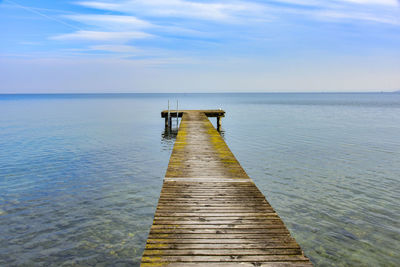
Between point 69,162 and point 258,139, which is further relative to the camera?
point 258,139

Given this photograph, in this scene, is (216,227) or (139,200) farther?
(139,200)

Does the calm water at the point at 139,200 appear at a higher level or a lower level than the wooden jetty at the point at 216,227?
lower

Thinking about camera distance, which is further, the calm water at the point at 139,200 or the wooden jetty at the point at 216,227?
the calm water at the point at 139,200

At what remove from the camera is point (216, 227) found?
16.6 ft

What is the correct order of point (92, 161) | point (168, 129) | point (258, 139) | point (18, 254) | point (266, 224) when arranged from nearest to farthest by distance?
1. point (266, 224)
2. point (18, 254)
3. point (92, 161)
4. point (258, 139)
5. point (168, 129)

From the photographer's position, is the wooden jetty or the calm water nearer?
the wooden jetty

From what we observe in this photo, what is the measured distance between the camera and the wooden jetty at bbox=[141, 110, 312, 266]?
4.12 m

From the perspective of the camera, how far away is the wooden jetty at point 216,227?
4.12 m

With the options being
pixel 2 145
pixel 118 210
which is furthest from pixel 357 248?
pixel 2 145

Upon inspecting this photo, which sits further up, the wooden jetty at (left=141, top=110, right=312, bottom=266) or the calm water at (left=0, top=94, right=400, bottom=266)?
the wooden jetty at (left=141, top=110, right=312, bottom=266)

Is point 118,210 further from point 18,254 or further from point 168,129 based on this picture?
point 168,129

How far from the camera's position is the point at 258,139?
24.0 m

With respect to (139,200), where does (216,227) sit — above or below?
above

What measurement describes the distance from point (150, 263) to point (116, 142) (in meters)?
19.1
